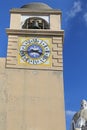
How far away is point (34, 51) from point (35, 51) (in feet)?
0.13

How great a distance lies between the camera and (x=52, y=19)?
59.4 ft

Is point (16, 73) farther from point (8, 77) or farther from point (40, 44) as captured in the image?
point (40, 44)

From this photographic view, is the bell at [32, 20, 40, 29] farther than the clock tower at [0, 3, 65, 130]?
Yes

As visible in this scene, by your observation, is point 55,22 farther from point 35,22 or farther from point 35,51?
point 35,51

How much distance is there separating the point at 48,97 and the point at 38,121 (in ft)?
3.38

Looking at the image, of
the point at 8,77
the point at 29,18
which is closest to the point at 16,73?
the point at 8,77

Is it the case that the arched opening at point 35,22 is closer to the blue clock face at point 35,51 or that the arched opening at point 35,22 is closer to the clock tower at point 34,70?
the clock tower at point 34,70

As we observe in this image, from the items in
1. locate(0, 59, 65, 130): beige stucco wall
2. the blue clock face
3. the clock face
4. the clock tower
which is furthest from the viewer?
the blue clock face

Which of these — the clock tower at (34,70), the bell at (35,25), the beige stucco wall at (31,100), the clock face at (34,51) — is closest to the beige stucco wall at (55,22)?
the clock tower at (34,70)

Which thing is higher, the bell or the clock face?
the bell

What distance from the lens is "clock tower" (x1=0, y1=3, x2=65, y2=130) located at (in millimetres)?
15814

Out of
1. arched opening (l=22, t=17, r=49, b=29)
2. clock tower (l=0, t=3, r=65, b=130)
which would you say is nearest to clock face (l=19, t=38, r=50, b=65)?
clock tower (l=0, t=3, r=65, b=130)

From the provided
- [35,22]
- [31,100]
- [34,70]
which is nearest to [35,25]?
[35,22]

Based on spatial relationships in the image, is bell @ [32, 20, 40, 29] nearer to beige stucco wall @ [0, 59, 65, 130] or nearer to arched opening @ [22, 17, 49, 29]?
arched opening @ [22, 17, 49, 29]
